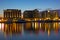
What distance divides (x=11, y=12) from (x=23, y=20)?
18.5ft

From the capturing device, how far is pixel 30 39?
12.2 m

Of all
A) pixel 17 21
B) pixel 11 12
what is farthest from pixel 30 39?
pixel 11 12

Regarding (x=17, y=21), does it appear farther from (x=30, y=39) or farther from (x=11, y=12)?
(x=30, y=39)

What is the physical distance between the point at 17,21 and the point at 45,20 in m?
9.95

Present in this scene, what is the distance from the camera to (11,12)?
64062mm

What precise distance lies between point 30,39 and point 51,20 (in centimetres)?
5309

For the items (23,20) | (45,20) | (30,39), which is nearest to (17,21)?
(23,20)

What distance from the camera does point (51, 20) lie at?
64750mm

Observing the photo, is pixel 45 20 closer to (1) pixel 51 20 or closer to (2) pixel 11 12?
(1) pixel 51 20

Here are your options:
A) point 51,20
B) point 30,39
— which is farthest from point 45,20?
point 30,39

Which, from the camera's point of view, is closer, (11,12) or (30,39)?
(30,39)

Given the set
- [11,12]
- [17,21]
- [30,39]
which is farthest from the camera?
[11,12]

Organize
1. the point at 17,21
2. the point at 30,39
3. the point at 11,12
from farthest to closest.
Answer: the point at 11,12
the point at 17,21
the point at 30,39

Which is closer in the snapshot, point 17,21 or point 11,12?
point 17,21
